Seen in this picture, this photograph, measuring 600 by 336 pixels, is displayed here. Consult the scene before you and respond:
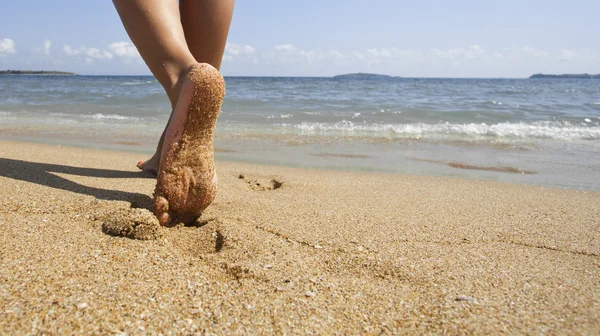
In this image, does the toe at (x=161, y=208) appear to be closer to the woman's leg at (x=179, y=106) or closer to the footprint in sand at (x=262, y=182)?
the woman's leg at (x=179, y=106)

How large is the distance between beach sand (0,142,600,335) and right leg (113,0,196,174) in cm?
45

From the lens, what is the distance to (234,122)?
Answer: 6.09 metres

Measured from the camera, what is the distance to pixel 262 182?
7.82 feet

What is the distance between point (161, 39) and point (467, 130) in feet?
16.4

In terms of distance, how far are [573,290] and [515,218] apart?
0.75 m

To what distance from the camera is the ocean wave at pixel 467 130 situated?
5.37 metres

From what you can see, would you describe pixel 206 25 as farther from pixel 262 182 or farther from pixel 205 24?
pixel 262 182

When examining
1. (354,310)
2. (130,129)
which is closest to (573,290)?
(354,310)

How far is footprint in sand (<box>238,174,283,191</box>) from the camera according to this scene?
2.26 m

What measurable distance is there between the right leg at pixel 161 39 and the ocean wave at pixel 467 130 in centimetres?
386

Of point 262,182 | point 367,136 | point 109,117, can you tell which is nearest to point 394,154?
point 367,136

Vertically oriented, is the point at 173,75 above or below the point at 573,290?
above

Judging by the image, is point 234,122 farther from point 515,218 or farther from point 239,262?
point 239,262

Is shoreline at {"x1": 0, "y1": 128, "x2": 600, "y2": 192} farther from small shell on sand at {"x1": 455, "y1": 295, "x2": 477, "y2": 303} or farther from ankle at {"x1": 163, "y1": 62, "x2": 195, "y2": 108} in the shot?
small shell on sand at {"x1": 455, "y1": 295, "x2": 477, "y2": 303}
